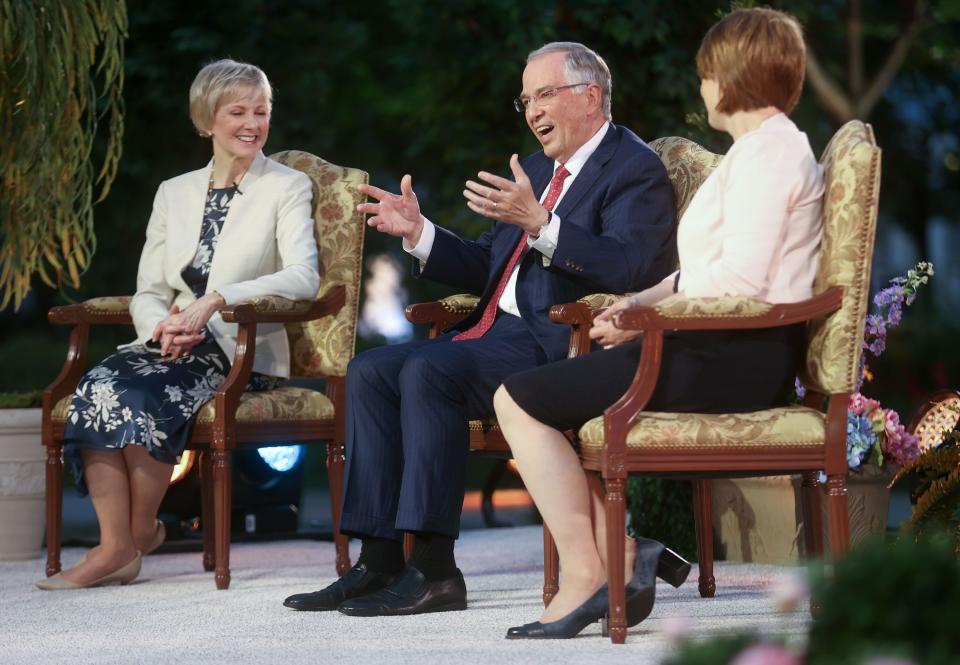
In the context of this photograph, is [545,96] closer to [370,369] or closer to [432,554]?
[370,369]

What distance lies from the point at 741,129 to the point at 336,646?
4.59ft

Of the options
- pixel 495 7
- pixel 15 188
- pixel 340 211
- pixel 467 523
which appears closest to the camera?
pixel 340 211

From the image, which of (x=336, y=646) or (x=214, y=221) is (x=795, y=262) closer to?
(x=336, y=646)

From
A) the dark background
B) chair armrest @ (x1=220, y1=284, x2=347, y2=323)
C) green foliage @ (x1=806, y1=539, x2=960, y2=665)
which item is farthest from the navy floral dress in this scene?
the dark background

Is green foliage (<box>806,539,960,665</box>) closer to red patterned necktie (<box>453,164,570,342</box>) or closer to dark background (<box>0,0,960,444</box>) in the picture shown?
red patterned necktie (<box>453,164,570,342</box>)

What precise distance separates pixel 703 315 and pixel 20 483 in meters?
2.82

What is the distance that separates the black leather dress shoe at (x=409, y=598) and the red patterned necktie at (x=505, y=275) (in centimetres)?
62

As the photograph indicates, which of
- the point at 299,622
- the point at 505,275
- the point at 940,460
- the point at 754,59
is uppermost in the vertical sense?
the point at 754,59

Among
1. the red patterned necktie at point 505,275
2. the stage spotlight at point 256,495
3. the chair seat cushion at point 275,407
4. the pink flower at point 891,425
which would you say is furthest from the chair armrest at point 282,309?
the pink flower at point 891,425

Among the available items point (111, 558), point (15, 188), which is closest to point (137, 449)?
point (111, 558)

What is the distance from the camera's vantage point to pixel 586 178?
150 inches

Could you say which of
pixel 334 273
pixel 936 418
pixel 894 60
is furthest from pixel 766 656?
pixel 894 60

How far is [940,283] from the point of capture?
59.2ft

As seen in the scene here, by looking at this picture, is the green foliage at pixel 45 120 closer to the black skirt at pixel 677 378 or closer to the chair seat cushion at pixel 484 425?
the chair seat cushion at pixel 484 425
